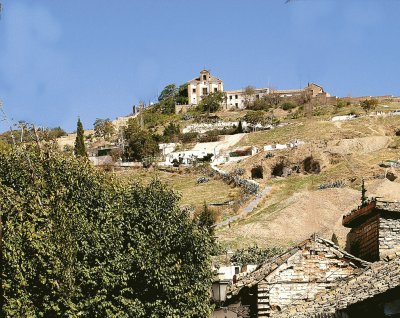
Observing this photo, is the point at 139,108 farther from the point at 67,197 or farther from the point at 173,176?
the point at 67,197

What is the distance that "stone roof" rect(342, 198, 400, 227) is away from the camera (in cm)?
1595

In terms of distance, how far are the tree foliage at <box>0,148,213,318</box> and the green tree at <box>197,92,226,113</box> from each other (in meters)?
116

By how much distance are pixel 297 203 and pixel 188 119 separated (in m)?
Result: 77.5

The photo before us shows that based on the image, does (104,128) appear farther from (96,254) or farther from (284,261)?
(284,261)

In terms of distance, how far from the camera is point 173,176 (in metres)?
94.6

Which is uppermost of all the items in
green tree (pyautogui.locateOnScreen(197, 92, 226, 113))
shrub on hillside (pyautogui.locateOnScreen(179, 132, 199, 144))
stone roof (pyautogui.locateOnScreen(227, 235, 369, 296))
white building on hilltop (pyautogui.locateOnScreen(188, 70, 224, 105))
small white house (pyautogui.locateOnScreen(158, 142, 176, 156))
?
white building on hilltop (pyautogui.locateOnScreen(188, 70, 224, 105))

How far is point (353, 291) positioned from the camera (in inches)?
495

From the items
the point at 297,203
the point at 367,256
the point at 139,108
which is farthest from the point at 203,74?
the point at 367,256

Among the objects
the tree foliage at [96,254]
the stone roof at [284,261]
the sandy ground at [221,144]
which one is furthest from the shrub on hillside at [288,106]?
the stone roof at [284,261]

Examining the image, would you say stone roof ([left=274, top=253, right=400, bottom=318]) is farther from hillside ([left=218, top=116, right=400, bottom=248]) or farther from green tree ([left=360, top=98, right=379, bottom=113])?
green tree ([left=360, top=98, right=379, bottom=113])

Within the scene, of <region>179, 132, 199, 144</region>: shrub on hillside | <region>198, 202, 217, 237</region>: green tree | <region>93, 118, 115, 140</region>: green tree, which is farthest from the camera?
<region>93, 118, 115, 140</region>: green tree

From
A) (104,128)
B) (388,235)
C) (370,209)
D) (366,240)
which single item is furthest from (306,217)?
(104,128)

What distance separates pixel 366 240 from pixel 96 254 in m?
11.8

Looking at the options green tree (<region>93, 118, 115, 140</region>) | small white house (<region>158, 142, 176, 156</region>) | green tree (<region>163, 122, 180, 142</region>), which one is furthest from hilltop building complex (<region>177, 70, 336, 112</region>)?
small white house (<region>158, 142, 176, 156</region>)
